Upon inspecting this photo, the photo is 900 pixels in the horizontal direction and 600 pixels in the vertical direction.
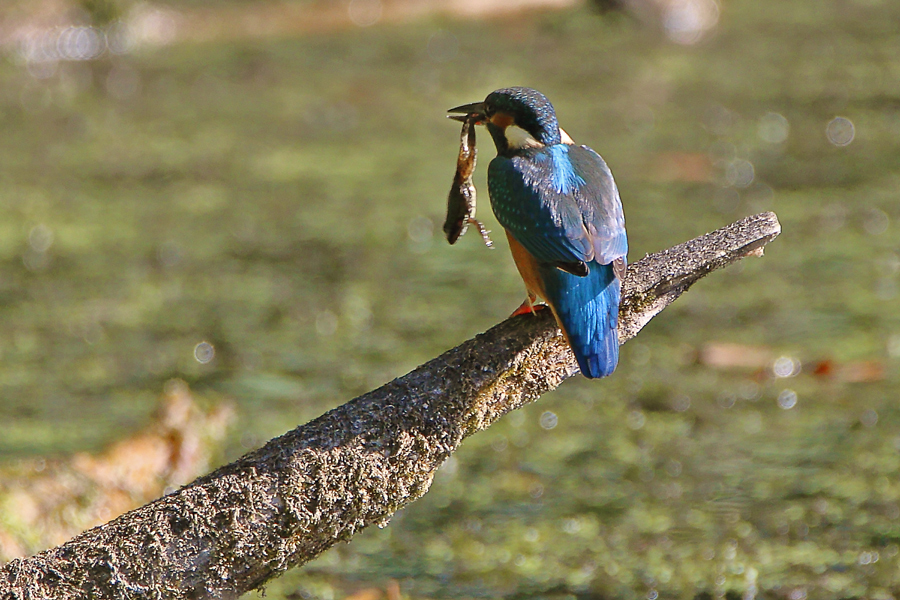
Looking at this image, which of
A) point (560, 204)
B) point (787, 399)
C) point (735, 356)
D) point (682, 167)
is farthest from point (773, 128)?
point (560, 204)

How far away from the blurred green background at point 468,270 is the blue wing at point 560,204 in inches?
36.4

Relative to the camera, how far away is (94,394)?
3879 mm

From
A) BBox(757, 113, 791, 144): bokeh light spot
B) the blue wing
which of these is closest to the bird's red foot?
the blue wing

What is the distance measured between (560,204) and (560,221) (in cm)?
6

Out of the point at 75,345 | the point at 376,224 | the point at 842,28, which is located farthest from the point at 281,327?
the point at 842,28

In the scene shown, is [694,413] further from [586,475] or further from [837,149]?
[837,149]

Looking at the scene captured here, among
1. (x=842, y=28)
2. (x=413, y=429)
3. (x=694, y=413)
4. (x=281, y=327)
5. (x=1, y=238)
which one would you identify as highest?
(x=413, y=429)

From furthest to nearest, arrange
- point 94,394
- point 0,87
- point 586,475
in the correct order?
1. point 0,87
2. point 94,394
3. point 586,475

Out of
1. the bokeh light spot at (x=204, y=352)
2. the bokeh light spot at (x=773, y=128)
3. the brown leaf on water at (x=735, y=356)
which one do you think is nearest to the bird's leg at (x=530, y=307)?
the brown leaf on water at (x=735, y=356)

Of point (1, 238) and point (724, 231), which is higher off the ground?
point (724, 231)

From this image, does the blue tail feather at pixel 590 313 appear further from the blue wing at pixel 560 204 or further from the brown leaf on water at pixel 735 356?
the brown leaf on water at pixel 735 356

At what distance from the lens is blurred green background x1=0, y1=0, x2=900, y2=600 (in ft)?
9.89

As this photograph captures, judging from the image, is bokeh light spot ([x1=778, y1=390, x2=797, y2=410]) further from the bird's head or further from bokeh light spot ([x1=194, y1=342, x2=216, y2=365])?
bokeh light spot ([x1=194, y1=342, x2=216, y2=365])

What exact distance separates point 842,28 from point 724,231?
6.80 m
